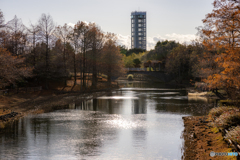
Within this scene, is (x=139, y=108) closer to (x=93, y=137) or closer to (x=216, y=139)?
(x=93, y=137)

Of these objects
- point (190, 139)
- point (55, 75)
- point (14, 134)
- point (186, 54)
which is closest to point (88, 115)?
point (14, 134)

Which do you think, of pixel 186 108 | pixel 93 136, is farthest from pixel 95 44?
pixel 93 136

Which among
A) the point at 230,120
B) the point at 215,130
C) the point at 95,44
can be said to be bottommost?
the point at 215,130

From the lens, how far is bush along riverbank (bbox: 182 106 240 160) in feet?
47.1

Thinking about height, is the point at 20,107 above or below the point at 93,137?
above

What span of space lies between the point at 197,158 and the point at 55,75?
52.3 metres

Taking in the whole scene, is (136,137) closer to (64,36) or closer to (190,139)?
(190,139)

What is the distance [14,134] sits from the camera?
73.4 feet

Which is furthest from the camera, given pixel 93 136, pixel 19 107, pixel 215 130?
pixel 19 107

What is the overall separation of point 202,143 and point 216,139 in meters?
1.00

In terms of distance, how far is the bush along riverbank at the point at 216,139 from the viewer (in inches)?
Result: 565

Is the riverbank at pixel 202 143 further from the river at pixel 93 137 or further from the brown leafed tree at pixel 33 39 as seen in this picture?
the brown leafed tree at pixel 33 39

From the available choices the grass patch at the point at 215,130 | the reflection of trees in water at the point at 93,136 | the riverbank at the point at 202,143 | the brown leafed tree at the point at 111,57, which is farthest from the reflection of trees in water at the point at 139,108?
the brown leafed tree at the point at 111,57

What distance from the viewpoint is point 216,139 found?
702 inches
